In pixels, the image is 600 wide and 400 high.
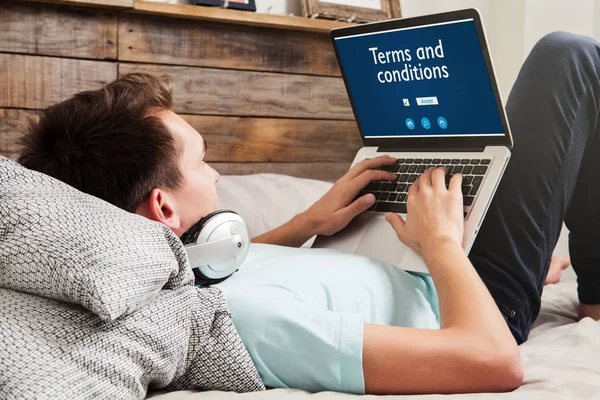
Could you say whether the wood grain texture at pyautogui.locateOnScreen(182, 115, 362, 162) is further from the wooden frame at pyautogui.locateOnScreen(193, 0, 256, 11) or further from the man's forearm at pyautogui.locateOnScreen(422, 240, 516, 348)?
the man's forearm at pyautogui.locateOnScreen(422, 240, 516, 348)

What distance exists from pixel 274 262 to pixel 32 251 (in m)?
0.43

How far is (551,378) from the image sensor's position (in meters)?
0.92

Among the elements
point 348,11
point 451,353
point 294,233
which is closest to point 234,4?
point 348,11

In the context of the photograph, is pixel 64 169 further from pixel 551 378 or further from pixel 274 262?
pixel 551 378

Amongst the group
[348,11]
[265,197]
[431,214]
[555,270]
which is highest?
[348,11]

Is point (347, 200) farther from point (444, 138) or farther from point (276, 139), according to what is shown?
point (276, 139)

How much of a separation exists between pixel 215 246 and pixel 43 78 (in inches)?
44.7

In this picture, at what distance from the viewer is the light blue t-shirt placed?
2.83ft

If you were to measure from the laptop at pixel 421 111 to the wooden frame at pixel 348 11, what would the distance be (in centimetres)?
87

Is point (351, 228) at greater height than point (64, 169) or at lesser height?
lesser

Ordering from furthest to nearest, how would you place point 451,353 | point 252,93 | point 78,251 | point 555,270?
point 252,93
point 555,270
point 451,353
point 78,251

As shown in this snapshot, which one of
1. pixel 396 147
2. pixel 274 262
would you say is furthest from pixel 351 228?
pixel 274 262

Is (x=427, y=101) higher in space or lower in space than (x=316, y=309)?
higher

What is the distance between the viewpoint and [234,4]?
6.98 ft
